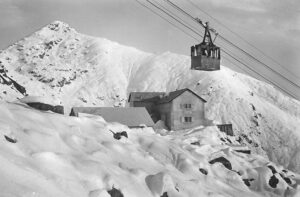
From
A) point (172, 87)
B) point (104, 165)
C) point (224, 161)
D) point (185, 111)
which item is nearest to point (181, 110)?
point (185, 111)

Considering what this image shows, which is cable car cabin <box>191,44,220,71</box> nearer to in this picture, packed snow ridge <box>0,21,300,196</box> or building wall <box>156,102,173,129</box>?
building wall <box>156,102,173,129</box>

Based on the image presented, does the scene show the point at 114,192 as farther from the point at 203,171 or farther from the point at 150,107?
the point at 150,107

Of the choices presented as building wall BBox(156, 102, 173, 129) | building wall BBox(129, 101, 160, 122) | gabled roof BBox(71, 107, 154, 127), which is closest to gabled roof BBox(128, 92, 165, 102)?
building wall BBox(129, 101, 160, 122)

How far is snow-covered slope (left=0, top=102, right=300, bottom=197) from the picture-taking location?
15188 millimetres

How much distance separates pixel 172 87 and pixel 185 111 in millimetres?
86465

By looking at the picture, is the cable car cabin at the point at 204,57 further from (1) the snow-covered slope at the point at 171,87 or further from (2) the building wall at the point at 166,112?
(1) the snow-covered slope at the point at 171,87

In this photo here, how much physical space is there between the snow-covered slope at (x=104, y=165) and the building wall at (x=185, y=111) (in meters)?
40.2

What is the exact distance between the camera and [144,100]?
266ft

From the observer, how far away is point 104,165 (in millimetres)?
18844

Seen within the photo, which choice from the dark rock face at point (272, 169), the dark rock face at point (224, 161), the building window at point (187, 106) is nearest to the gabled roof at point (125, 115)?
the building window at point (187, 106)

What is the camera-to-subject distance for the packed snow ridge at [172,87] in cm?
12319

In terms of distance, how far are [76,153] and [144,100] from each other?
203 feet

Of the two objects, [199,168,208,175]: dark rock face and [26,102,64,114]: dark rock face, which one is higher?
[26,102,64,114]: dark rock face

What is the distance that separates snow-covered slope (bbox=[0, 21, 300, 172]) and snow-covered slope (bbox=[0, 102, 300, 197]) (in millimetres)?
79042
